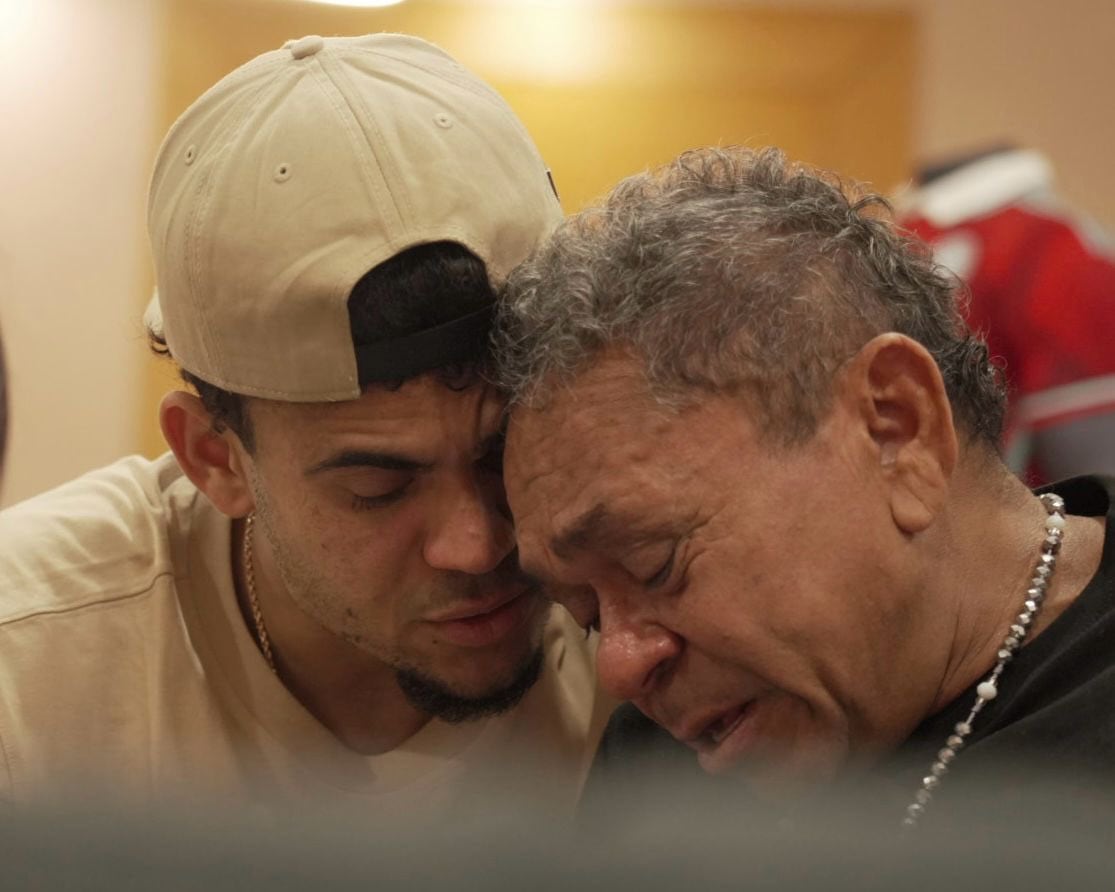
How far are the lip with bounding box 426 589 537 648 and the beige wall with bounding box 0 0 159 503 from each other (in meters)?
2.49

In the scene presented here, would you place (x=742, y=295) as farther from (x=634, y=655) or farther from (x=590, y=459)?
(x=634, y=655)

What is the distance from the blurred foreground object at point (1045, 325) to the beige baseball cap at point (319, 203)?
1263mm

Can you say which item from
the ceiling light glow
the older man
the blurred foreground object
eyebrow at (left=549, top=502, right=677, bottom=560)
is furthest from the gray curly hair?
the ceiling light glow

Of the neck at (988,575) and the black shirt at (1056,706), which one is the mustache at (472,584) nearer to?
the black shirt at (1056,706)

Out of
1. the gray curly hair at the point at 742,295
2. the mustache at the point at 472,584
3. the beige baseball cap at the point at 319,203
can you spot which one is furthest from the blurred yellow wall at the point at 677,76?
the gray curly hair at the point at 742,295

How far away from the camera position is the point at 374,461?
1.34 meters

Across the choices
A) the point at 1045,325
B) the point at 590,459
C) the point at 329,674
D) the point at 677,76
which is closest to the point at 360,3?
the point at 677,76

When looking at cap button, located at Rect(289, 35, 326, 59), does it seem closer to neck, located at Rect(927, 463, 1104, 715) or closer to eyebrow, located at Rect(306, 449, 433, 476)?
eyebrow, located at Rect(306, 449, 433, 476)

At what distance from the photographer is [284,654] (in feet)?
5.31

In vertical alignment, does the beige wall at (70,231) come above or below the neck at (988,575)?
below

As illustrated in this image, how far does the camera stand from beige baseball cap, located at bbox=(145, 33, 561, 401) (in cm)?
129

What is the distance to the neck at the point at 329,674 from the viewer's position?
1601 millimetres

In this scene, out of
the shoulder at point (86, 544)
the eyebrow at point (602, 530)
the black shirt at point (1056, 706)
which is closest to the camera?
the black shirt at point (1056, 706)

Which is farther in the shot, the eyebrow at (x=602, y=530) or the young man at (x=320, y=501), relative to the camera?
the young man at (x=320, y=501)
